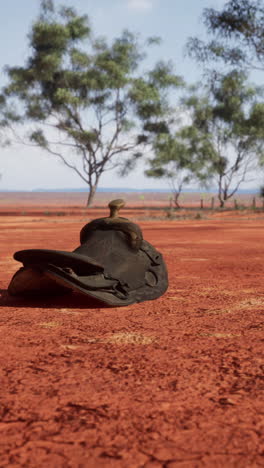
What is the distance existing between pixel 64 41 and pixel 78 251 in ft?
97.9

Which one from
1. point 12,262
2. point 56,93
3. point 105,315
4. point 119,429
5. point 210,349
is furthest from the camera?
point 56,93

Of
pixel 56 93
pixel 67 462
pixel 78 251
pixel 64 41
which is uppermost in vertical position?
pixel 64 41

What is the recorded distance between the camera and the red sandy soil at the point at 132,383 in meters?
2.21

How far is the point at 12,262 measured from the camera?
9.19 m

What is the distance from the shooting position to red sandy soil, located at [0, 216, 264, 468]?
221cm

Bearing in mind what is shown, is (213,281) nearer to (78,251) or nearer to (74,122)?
(78,251)

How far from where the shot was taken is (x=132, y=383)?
2.96 metres

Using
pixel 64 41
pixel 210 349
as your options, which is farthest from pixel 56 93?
pixel 210 349

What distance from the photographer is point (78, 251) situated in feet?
17.5

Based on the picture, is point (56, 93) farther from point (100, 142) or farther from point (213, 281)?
point (213, 281)

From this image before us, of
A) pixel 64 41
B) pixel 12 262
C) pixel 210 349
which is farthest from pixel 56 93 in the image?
pixel 210 349

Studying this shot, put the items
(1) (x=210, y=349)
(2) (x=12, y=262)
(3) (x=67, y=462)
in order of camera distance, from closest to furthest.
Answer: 1. (3) (x=67, y=462)
2. (1) (x=210, y=349)
3. (2) (x=12, y=262)

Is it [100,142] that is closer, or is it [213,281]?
[213,281]

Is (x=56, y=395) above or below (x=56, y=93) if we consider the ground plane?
below
